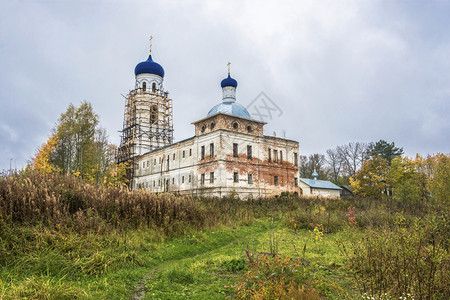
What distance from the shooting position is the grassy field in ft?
16.4

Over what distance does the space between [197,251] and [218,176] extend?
19987 millimetres

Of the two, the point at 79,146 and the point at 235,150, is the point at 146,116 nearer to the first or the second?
the point at 79,146

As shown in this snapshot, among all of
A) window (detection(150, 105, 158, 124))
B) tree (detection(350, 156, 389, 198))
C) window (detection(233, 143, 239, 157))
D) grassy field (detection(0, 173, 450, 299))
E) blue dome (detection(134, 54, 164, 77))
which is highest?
blue dome (detection(134, 54, 164, 77))

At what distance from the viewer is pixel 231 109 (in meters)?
32.9

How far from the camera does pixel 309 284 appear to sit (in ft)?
17.5

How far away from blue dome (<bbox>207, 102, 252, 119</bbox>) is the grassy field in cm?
2139

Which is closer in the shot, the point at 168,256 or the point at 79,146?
the point at 168,256

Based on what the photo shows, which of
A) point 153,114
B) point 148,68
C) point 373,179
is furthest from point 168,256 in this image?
point 148,68

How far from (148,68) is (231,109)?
17.6m

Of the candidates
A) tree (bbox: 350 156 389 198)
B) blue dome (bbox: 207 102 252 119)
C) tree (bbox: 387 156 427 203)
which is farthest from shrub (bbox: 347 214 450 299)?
tree (bbox: 350 156 389 198)

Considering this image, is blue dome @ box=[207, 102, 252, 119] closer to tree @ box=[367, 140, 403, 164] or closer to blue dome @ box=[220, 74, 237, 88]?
blue dome @ box=[220, 74, 237, 88]

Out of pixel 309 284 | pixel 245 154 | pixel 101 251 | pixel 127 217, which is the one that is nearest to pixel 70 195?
pixel 127 217

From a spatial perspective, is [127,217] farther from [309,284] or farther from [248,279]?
[309,284]

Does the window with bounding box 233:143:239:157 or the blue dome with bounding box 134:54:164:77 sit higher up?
the blue dome with bounding box 134:54:164:77
